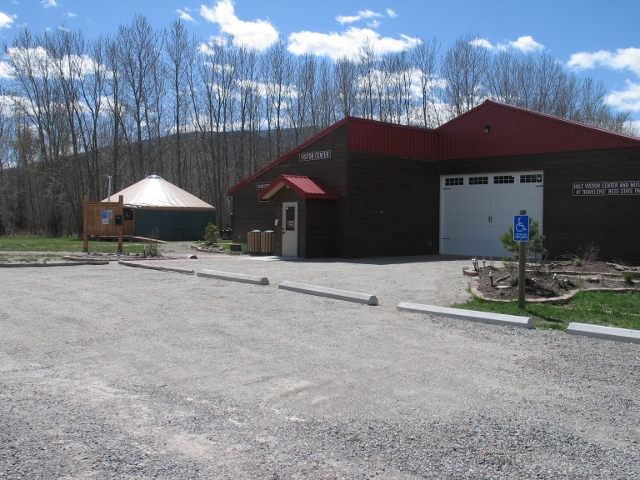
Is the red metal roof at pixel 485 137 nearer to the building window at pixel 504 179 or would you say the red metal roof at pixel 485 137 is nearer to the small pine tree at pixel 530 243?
the building window at pixel 504 179

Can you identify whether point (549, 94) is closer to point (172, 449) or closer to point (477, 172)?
point (477, 172)

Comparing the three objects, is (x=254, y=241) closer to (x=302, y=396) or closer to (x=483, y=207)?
(x=483, y=207)

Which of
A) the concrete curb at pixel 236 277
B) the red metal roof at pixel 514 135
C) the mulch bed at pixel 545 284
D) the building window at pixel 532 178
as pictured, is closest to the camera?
the mulch bed at pixel 545 284

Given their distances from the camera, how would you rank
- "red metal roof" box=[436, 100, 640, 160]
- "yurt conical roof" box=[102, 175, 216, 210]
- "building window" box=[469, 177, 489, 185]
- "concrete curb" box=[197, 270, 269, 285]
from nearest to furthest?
"concrete curb" box=[197, 270, 269, 285], "red metal roof" box=[436, 100, 640, 160], "building window" box=[469, 177, 489, 185], "yurt conical roof" box=[102, 175, 216, 210]

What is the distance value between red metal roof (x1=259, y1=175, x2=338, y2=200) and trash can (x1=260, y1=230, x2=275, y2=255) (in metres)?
1.46

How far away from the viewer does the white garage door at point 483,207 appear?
20.4 meters

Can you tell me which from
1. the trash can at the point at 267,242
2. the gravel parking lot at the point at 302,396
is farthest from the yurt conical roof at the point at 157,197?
the gravel parking lot at the point at 302,396

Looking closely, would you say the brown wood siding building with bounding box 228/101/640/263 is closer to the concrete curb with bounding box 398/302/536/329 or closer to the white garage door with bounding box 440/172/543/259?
the white garage door with bounding box 440/172/543/259

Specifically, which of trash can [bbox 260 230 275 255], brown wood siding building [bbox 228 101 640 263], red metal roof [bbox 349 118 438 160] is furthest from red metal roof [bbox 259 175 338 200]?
red metal roof [bbox 349 118 438 160]

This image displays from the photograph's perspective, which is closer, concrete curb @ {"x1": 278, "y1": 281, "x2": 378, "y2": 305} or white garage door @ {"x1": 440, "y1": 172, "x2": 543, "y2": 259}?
concrete curb @ {"x1": 278, "y1": 281, "x2": 378, "y2": 305}

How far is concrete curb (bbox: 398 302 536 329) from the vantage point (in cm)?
799

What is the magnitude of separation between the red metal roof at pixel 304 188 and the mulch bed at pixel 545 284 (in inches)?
293

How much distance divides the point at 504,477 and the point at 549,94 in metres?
43.9

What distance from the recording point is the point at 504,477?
11.4 ft
